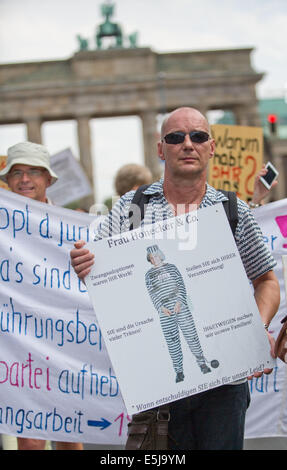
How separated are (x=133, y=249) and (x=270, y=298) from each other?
1.87 feet

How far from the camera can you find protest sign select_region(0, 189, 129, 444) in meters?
4.04

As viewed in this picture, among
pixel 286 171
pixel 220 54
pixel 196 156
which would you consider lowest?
pixel 286 171

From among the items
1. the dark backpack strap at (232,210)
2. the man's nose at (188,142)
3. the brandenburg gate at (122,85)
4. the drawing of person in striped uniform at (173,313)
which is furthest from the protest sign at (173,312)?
the brandenburg gate at (122,85)

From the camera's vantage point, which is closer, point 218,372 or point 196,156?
point 218,372

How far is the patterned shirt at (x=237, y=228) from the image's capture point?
2.98 metres

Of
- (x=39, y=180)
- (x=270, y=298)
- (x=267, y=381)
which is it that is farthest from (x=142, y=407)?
(x=39, y=180)

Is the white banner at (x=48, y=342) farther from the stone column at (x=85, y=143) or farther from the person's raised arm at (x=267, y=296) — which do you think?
the stone column at (x=85, y=143)

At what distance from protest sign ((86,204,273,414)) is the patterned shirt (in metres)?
0.16

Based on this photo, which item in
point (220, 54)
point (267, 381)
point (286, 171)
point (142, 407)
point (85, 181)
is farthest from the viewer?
point (286, 171)

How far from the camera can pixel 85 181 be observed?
27.6 ft

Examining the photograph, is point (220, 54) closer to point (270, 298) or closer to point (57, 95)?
point (57, 95)

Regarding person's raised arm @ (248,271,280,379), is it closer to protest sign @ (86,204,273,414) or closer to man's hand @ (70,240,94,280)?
protest sign @ (86,204,273,414)

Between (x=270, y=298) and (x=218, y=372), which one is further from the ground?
(x=270, y=298)

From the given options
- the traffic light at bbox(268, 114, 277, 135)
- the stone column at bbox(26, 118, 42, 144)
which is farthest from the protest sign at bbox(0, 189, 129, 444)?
the stone column at bbox(26, 118, 42, 144)
